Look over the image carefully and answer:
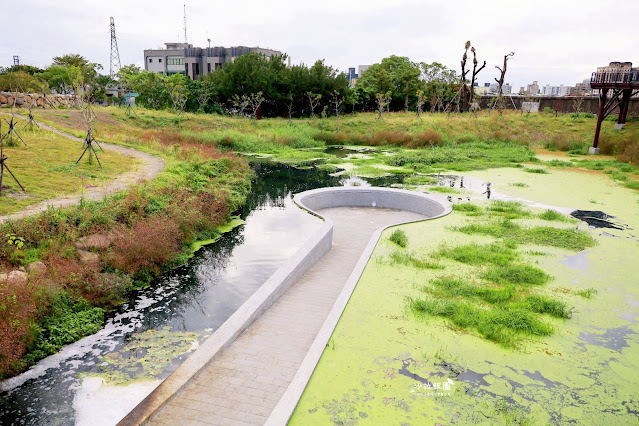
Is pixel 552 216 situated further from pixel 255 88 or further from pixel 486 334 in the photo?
pixel 255 88

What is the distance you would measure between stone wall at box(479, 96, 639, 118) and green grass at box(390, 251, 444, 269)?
3193 centimetres

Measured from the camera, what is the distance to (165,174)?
15.1m

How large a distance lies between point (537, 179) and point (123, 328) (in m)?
17.3

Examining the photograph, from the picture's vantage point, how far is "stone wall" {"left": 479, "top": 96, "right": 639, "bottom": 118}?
33250mm

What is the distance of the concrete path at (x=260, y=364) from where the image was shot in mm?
4910

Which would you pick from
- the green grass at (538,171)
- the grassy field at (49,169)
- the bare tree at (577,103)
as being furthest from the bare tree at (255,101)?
the bare tree at (577,103)

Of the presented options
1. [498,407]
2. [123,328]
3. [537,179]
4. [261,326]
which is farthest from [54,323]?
[537,179]

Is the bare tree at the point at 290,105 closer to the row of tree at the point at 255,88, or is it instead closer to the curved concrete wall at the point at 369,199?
the row of tree at the point at 255,88

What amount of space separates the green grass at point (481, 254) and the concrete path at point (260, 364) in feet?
7.59

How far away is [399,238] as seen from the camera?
1002 centimetres

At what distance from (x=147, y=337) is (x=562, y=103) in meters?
45.3

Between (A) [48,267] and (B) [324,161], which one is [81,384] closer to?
(A) [48,267]

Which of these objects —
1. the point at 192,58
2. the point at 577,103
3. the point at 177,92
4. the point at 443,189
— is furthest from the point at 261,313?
the point at 192,58

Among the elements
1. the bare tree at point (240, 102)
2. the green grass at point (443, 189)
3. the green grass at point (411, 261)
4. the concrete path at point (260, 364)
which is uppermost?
the bare tree at point (240, 102)
